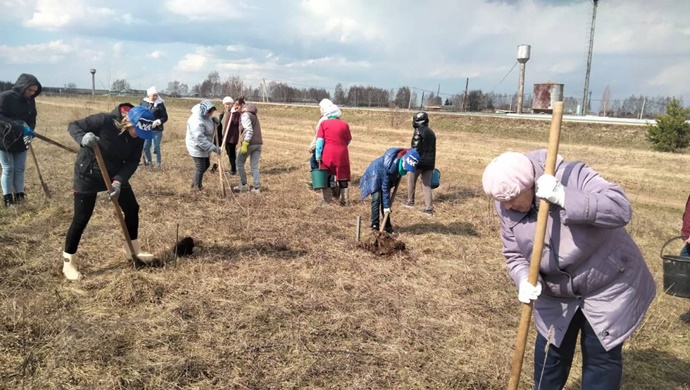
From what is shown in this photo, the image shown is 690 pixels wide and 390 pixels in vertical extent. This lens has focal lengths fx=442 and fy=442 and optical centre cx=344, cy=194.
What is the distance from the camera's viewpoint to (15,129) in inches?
235

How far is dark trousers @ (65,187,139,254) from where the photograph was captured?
4047 mm

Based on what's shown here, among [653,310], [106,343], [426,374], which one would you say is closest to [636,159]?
[653,310]

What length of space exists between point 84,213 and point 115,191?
0.41 meters

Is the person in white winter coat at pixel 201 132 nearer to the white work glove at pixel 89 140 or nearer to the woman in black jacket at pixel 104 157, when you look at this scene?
the woman in black jacket at pixel 104 157

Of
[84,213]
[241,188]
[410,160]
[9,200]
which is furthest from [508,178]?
[9,200]

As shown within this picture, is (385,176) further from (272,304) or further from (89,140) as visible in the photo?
(89,140)

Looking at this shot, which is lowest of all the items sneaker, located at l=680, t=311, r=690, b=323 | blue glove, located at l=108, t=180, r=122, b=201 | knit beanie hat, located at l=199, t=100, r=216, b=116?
sneaker, located at l=680, t=311, r=690, b=323

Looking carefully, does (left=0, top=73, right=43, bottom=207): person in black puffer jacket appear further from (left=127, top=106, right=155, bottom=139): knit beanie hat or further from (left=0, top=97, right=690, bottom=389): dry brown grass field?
(left=127, top=106, right=155, bottom=139): knit beanie hat

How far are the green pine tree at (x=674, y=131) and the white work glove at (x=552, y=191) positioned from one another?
17.4 metres

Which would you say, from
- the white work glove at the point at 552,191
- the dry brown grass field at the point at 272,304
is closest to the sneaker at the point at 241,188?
the dry brown grass field at the point at 272,304

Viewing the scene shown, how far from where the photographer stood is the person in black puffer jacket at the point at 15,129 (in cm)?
595

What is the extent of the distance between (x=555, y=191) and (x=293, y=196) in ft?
20.9

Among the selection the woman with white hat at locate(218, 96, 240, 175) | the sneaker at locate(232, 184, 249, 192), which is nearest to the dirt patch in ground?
the sneaker at locate(232, 184, 249, 192)

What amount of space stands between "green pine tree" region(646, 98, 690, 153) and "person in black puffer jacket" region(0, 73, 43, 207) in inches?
725
